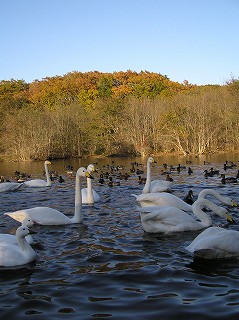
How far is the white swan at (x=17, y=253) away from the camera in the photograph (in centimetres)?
663

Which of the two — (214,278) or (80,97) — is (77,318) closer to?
(214,278)

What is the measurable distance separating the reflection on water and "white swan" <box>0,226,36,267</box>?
132 mm

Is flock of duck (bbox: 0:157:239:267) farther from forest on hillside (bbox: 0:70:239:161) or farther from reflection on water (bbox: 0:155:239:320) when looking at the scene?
forest on hillside (bbox: 0:70:239:161)

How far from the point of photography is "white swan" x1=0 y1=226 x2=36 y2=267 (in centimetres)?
663

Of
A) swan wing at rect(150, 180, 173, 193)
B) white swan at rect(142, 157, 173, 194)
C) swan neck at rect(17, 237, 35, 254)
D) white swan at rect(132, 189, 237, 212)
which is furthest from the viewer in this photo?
swan wing at rect(150, 180, 173, 193)

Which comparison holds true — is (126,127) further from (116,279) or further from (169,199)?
(116,279)

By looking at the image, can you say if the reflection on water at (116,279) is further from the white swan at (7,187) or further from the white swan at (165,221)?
the white swan at (7,187)

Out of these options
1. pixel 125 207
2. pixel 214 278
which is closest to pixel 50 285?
pixel 214 278

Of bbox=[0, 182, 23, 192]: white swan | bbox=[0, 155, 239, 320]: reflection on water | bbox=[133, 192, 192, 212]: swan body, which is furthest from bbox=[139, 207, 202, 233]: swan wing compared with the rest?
bbox=[0, 182, 23, 192]: white swan

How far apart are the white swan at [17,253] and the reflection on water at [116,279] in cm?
13

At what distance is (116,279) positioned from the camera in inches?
236

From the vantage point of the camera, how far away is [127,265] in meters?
6.66

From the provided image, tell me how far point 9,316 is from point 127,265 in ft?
7.55

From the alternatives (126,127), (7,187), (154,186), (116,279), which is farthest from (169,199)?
(126,127)
